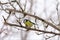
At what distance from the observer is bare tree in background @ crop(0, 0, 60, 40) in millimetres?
2709

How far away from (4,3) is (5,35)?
32 cm

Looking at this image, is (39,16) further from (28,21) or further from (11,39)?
(11,39)

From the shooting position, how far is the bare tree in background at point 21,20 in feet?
8.89

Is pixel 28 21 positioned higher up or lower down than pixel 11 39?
higher up

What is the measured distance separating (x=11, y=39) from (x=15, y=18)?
0.20 metres

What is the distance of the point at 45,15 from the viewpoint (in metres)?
2.79

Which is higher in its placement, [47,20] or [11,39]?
[47,20]

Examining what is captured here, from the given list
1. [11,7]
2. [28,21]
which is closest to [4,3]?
[11,7]

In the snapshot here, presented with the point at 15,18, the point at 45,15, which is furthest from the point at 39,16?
the point at 15,18

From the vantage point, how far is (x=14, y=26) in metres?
2.75

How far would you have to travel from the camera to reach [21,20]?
2.72m

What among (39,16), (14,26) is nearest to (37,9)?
(39,16)

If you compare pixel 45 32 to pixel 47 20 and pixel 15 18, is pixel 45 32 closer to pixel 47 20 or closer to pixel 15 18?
pixel 47 20

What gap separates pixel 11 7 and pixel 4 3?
105 mm
